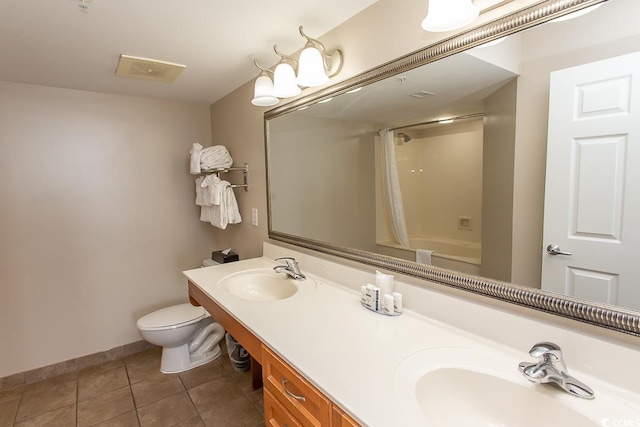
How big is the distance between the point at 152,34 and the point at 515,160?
168 centimetres

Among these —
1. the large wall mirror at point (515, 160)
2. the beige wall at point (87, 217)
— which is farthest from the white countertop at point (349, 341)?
the beige wall at point (87, 217)

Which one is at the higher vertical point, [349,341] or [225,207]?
[225,207]

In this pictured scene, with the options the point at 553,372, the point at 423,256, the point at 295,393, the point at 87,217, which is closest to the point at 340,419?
the point at 295,393

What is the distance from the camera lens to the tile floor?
1.87 metres

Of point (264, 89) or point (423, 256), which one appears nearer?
point (423, 256)

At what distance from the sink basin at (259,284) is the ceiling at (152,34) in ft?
4.11

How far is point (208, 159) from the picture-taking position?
2.43 meters

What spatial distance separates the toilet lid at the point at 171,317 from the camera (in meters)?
2.20

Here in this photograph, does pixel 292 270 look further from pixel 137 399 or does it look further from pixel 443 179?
pixel 137 399

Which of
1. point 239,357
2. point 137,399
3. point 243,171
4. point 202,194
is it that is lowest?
point 137,399

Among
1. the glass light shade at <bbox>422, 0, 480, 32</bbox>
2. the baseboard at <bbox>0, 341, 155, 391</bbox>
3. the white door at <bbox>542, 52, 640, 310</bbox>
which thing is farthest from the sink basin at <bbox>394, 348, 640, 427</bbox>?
the baseboard at <bbox>0, 341, 155, 391</bbox>

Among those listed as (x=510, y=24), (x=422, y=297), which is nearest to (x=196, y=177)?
(x=422, y=297)

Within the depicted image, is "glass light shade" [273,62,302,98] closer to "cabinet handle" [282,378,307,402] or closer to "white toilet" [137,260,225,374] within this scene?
"cabinet handle" [282,378,307,402]

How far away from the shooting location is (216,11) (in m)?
1.36
